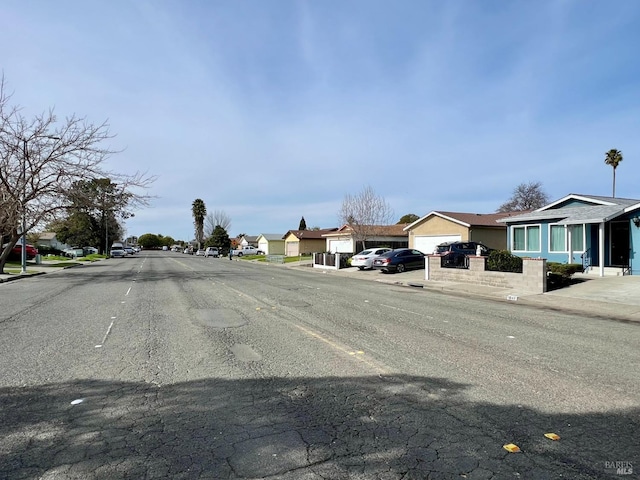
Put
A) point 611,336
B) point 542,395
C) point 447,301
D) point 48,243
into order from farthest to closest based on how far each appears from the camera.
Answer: point 48,243
point 447,301
point 611,336
point 542,395

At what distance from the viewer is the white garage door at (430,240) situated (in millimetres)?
34844

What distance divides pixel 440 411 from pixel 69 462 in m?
3.29

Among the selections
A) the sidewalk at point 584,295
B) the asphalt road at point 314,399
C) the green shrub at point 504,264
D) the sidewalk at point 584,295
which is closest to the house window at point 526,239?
the green shrub at point 504,264

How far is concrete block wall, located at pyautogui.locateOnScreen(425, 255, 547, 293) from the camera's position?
17078mm

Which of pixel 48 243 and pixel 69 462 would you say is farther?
pixel 48 243

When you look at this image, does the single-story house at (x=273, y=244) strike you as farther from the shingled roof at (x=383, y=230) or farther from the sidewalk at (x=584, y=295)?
the sidewalk at (x=584, y=295)

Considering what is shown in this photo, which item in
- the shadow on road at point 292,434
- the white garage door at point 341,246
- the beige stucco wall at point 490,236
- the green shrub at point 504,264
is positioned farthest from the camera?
the white garage door at point 341,246

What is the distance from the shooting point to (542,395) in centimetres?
506

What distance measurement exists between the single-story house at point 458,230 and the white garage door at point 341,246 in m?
11.5

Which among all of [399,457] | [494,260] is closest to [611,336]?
[399,457]

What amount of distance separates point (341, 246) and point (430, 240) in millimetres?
16064

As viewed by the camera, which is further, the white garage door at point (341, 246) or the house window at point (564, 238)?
the white garage door at point (341, 246)

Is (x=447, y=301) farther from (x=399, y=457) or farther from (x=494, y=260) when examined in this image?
(x=399, y=457)

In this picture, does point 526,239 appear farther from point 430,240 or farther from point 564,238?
point 430,240
